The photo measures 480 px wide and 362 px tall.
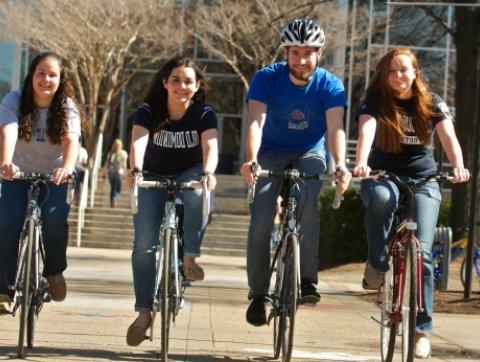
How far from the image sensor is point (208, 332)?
9492 mm

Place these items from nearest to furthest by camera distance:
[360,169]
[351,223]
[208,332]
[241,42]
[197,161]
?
1. [360,169]
2. [197,161]
3. [208,332]
4. [351,223]
5. [241,42]

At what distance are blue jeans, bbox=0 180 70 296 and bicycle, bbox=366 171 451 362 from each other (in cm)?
209

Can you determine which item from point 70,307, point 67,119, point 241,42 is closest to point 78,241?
point 241,42

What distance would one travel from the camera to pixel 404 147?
772 centimetres

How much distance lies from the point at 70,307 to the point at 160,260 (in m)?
3.91

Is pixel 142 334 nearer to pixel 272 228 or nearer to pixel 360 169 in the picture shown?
pixel 272 228

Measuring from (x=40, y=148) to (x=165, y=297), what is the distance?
1.46 meters

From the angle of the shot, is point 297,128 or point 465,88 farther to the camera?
point 465,88

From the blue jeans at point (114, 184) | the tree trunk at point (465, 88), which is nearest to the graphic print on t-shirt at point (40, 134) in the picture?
the tree trunk at point (465, 88)

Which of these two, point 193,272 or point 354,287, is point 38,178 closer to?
point 193,272

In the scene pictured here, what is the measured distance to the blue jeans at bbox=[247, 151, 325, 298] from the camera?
25.2 feet

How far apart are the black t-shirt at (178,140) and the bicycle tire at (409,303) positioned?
4.97 feet

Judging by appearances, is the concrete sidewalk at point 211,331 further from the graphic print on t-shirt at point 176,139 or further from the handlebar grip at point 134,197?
the graphic print on t-shirt at point 176,139

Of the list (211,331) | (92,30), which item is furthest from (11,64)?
(211,331)
